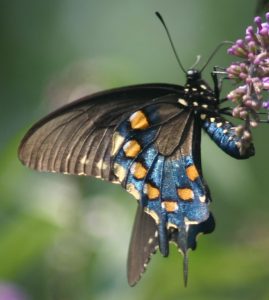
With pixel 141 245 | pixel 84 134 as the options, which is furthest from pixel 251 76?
pixel 141 245

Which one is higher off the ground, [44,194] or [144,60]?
[144,60]

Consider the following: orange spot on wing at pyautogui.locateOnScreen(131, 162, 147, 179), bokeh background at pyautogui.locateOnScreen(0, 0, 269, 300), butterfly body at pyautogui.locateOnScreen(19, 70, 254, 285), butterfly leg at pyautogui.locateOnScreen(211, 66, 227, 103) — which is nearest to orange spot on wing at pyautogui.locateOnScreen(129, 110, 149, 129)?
butterfly body at pyautogui.locateOnScreen(19, 70, 254, 285)

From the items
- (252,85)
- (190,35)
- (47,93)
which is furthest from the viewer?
(190,35)

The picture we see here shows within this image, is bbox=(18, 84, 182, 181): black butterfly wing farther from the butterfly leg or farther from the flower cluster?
the flower cluster

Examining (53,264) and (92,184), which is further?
(92,184)

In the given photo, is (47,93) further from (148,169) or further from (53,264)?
(148,169)

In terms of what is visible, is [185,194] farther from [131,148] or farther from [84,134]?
[84,134]

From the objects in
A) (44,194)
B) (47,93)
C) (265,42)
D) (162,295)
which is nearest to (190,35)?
(47,93)

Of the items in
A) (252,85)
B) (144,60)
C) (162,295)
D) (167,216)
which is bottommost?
(162,295)
